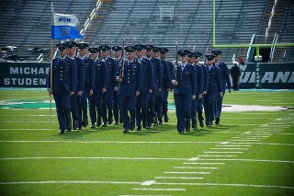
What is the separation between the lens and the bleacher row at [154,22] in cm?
4403

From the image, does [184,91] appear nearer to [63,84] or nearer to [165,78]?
[63,84]

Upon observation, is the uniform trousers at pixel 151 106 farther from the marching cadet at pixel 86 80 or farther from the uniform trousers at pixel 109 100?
the marching cadet at pixel 86 80

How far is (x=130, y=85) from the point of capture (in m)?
18.1

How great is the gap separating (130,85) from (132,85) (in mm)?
52

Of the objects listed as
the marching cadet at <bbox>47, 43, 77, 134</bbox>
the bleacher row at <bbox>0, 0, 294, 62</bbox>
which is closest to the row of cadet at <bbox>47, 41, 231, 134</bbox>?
the marching cadet at <bbox>47, 43, 77, 134</bbox>

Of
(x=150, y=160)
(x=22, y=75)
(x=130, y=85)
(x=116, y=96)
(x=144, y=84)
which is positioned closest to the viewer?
(x=150, y=160)

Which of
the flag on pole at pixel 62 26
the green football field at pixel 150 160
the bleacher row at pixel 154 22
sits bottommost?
the green football field at pixel 150 160

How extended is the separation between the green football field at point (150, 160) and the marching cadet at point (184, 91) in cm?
42

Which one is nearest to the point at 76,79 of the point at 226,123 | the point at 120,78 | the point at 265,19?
the point at 120,78

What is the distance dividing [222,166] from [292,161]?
1.18 metres

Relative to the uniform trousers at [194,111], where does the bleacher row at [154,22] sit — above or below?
above

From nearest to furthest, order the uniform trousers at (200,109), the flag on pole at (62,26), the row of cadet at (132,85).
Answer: the row of cadet at (132,85) < the uniform trousers at (200,109) < the flag on pole at (62,26)

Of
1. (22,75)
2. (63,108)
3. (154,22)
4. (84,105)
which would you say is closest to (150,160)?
(63,108)

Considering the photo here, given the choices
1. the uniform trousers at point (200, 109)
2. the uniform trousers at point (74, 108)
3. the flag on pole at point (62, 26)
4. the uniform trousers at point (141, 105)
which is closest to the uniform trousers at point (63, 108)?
the uniform trousers at point (74, 108)
